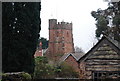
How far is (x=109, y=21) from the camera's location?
82.6 feet

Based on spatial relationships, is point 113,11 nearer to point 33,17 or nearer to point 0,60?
point 33,17

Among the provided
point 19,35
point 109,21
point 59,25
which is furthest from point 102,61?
point 59,25

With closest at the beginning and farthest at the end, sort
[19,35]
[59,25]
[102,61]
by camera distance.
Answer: [102,61]
[19,35]
[59,25]

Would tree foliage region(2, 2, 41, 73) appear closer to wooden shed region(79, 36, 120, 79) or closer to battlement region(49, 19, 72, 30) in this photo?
wooden shed region(79, 36, 120, 79)

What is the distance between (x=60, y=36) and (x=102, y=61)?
63296mm

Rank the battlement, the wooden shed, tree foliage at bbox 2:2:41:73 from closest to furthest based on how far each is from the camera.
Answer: the wooden shed, tree foliage at bbox 2:2:41:73, the battlement

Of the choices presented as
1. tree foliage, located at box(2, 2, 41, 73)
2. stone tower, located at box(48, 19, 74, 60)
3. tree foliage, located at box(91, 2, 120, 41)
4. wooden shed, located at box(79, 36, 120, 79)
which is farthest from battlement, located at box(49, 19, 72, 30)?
wooden shed, located at box(79, 36, 120, 79)

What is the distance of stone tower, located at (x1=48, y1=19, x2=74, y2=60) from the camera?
7373 cm

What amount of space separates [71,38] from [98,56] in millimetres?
63541

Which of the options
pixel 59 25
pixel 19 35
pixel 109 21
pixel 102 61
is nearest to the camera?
pixel 102 61

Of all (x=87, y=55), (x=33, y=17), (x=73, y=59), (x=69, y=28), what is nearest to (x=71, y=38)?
(x=69, y=28)

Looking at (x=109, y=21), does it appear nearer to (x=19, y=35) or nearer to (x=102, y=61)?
(x=19, y=35)

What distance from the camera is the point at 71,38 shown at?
250ft

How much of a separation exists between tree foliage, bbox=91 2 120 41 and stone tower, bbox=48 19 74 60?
155ft
